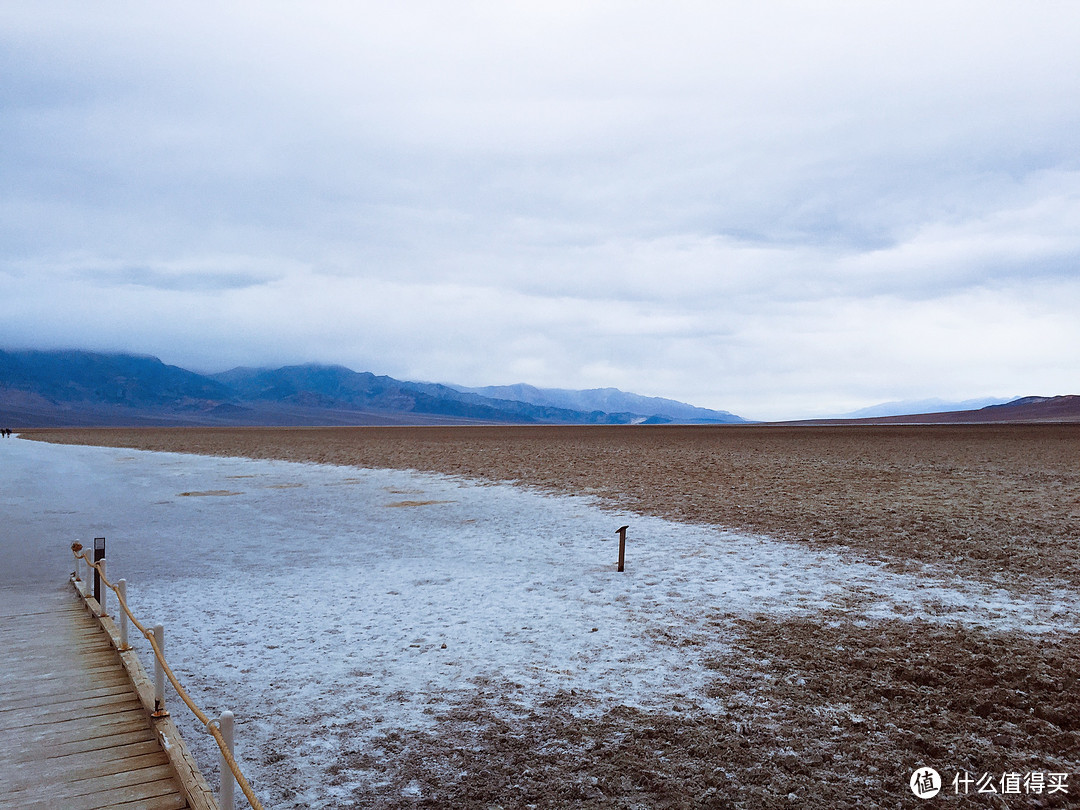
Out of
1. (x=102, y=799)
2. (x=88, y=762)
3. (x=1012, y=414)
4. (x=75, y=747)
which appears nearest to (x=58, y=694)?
(x=75, y=747)

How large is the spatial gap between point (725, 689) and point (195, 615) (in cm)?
657

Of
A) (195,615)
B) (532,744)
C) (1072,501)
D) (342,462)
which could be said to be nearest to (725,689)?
(532,744)

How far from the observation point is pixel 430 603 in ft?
30.5

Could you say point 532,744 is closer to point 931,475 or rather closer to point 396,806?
point 396,806

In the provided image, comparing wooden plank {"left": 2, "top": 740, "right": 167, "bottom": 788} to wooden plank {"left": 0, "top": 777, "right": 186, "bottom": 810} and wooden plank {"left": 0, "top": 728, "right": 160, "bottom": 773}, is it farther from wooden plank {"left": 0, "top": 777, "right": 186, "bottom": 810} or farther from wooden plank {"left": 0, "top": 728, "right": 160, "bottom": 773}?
wooden plank {"left": 0, "top": 777, "right": 186, "bottom": 810}

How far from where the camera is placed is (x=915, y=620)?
8.34 m

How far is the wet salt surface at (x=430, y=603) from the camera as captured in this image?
20.2 ft

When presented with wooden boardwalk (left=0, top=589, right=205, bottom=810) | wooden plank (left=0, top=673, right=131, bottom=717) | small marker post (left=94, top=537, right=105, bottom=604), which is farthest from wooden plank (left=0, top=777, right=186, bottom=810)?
small marker post (left=94, top=537, right=105, bottom=604)

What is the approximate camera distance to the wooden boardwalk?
4.30 m

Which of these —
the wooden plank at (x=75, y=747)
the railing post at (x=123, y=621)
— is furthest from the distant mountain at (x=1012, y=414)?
the wooden plank at (x=75, y=747)

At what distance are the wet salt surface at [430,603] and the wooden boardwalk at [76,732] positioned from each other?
1.80ft
